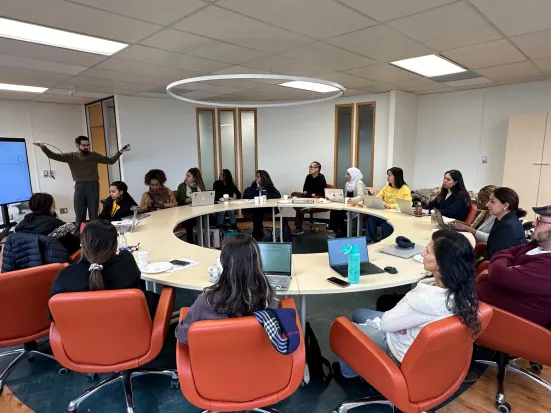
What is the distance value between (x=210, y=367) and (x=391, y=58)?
3.56m

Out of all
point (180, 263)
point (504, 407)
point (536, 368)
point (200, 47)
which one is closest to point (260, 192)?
point (200, 47)

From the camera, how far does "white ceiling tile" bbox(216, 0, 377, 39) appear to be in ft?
7.42

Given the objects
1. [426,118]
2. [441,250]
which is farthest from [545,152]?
[441,250]

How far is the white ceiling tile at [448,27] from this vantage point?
8.07 feet

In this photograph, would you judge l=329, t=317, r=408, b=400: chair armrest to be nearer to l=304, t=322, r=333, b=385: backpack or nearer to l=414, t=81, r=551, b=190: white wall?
l=304, t=322, r=333, b=385: backpack

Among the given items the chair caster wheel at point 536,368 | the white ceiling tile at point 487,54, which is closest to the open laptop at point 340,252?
the chair caster wheel at point 536,368

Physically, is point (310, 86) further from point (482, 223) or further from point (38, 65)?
point (38, 65)

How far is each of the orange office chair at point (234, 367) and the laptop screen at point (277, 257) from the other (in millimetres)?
714

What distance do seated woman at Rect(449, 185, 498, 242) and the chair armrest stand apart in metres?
2.01

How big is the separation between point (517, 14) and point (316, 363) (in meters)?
2.91

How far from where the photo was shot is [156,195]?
5.03 meters

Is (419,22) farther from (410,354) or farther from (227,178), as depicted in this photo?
(227,178)

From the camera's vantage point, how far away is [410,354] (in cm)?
147

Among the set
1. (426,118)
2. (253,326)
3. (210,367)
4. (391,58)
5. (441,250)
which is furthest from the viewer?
(426,118)
